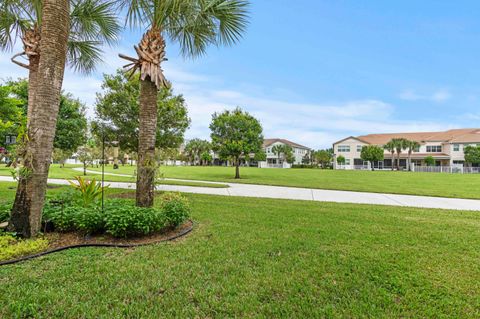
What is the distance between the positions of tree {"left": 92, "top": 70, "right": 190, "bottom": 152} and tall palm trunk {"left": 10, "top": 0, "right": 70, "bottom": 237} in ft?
23.5

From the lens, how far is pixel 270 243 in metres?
4.41

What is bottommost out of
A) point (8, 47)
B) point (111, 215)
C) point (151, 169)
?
point (111, 215)

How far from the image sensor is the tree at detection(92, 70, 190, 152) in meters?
11.6

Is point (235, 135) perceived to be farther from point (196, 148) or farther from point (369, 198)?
point (196, 148)

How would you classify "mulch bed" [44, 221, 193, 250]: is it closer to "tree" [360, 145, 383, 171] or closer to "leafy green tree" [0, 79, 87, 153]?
"leafy green tree" [0, 79, 87, 153]

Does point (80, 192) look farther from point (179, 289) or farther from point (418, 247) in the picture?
point (418, 247)

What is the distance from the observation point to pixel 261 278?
10.2 ft

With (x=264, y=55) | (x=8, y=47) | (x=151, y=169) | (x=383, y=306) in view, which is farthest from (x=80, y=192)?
(x=264, y=55)

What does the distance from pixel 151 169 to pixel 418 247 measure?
5.38 m

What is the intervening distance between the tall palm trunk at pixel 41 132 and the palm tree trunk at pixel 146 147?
167cm

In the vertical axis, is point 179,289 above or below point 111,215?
below

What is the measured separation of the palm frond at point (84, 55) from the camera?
7.37 m

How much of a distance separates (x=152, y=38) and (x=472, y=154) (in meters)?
52.4

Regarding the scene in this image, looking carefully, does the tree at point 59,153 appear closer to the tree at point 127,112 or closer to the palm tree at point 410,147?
the tree at point 127,112
